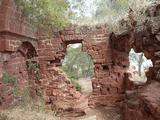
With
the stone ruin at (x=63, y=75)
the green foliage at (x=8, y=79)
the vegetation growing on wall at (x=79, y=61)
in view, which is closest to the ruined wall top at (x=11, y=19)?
the stone ruin at (x=63, y=75)

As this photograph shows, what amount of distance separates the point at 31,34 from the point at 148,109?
4.84 m

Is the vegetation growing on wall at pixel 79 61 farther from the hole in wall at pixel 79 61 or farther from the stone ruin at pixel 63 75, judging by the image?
the stone ruin at pixel 63 75

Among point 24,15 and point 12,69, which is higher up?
point 24,15

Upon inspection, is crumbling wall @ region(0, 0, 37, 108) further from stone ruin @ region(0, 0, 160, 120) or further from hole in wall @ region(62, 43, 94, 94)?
hole in wall @ region(62, 43, 94, 94)

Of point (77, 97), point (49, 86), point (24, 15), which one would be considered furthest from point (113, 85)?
point (24, 15)

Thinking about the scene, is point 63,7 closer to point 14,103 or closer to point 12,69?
point 12,69

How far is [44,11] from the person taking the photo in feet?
24.4

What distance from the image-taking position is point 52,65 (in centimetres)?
960

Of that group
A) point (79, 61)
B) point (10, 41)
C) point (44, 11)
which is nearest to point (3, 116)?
point (10, 41)

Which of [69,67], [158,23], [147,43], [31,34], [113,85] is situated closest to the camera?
[158,23]

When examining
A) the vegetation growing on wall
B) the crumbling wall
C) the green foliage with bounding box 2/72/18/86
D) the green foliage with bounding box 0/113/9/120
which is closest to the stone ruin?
the crumbling wall

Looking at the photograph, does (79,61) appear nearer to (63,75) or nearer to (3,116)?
(63,75)

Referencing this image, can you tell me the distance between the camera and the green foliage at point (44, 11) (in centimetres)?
709

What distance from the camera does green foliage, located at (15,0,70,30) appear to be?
7.09 metres
